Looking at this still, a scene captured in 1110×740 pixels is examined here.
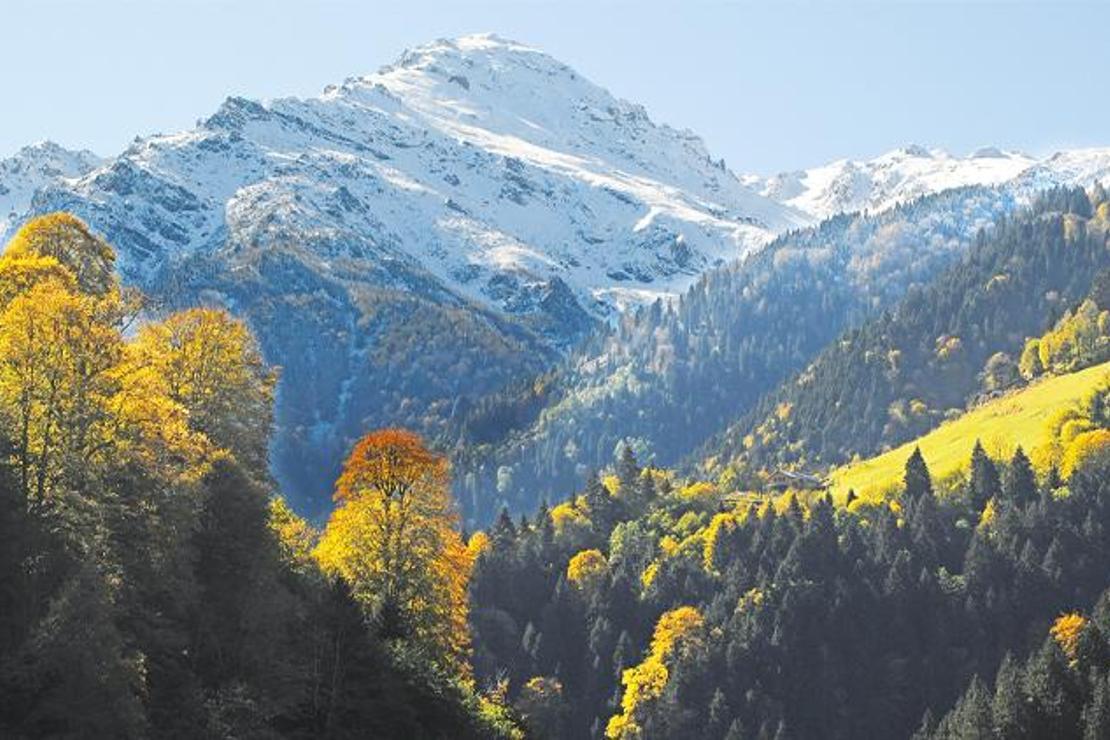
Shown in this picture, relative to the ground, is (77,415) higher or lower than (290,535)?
lower

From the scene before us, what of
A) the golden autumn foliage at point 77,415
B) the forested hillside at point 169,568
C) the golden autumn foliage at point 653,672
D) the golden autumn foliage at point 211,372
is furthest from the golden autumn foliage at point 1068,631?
the golden autumn foliage at point 77,415

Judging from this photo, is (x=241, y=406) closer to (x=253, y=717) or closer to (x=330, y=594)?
(x=330, y=594)

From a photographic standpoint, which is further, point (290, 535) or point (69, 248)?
point (290, 535)

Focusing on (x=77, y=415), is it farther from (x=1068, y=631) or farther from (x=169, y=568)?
(x=1068, y=631)

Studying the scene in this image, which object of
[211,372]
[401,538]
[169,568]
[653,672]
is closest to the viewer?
[169,568]

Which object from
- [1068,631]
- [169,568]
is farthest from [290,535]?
[1068,631]

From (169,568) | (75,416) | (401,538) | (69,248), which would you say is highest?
(69,248)

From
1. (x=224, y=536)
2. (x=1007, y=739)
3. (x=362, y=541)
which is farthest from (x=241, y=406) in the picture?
(x=1007, y=739)

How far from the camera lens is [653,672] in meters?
184

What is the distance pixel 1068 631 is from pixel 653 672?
49408mm

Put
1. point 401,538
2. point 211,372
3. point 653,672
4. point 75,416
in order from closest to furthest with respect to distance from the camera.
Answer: point 75,416
point 211,372
point 401,538
point 653,672

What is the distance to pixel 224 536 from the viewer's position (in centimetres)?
6881

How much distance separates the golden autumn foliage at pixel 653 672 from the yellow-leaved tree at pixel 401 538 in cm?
9892

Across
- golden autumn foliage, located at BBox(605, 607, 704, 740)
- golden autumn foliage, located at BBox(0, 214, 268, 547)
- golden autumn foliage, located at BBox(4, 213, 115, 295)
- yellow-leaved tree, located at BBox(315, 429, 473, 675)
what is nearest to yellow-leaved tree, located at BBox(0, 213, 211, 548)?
golden autumn foliage, located at BBox(0, 214, 268, 547)
